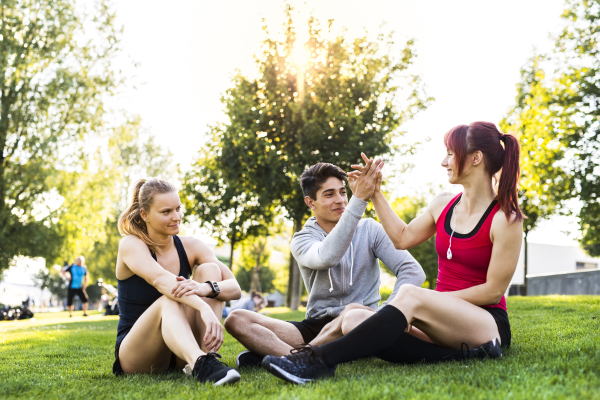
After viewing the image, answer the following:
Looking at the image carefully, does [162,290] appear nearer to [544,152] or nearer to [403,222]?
[403,222]

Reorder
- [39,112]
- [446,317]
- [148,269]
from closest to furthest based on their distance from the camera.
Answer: [446,317] < [148,269] < [39,112]

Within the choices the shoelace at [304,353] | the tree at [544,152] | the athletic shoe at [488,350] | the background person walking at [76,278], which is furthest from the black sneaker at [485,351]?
the background person walking at [76,278]

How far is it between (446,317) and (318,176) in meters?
1.86

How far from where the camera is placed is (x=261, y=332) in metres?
4.38

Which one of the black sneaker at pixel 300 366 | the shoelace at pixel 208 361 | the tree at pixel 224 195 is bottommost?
the shoelace at pixel 208 361

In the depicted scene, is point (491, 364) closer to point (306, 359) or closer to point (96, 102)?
point (306, 359)

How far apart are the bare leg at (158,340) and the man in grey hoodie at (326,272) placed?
69 centimetres

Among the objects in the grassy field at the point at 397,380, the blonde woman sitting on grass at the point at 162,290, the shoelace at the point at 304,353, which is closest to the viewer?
the grassy field at the point at 397,380

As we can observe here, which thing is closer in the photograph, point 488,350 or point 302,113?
point 488,350

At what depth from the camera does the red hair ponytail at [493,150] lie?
352cm

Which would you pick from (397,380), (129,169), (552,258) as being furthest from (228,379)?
(552,258)

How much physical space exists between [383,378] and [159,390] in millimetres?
1400

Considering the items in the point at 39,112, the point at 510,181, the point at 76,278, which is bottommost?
the point at 76,278

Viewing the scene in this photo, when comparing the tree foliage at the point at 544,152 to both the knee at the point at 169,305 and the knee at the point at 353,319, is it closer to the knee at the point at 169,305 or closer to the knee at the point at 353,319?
the knee at the point at 353,319
